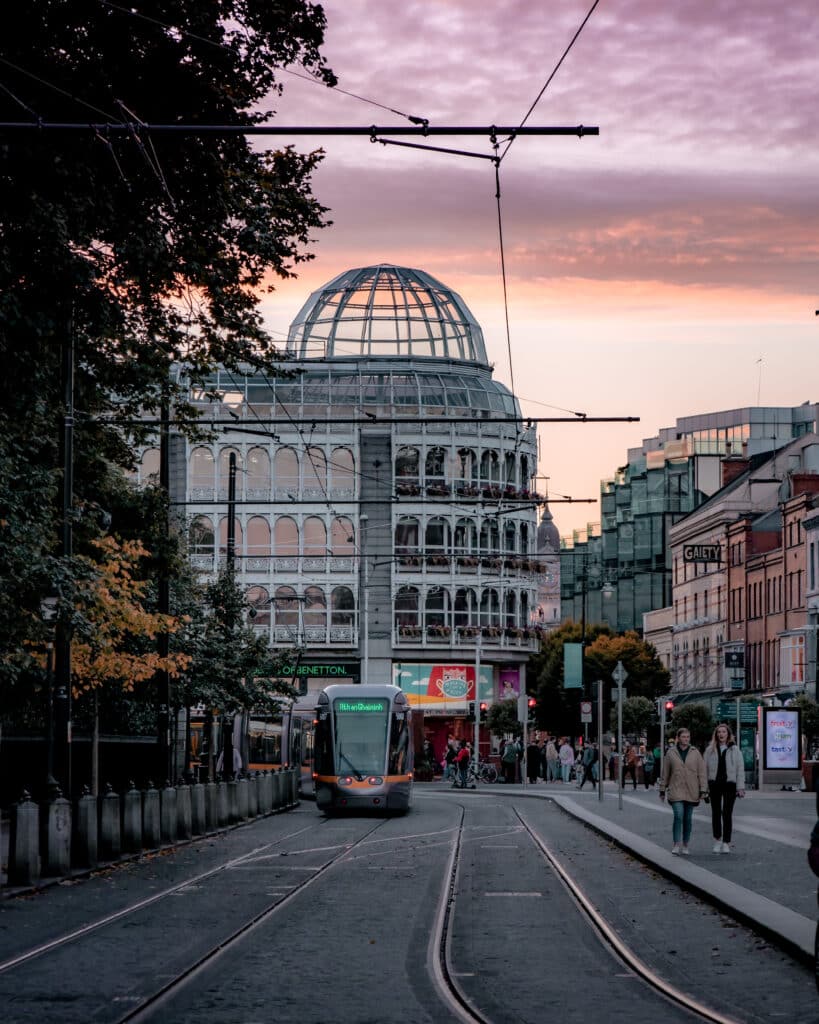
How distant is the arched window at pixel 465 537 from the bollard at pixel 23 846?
71.4 metres

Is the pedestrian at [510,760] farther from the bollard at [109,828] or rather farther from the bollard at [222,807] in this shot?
the bollard at [109,828]

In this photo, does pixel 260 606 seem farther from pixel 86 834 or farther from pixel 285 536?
pixel 86 834

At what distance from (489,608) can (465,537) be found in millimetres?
3544

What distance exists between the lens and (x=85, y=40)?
23.7 meters

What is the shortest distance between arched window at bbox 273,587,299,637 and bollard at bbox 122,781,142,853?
Answer: 6281 centimetres

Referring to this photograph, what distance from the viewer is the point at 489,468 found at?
312ft

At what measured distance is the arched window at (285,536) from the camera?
91688mm

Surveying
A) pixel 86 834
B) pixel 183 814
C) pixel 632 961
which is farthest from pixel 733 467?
pixel 632 961

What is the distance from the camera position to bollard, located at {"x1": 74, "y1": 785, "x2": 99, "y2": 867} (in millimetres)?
24891

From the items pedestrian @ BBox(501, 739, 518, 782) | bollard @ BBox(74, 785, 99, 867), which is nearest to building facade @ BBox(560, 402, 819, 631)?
pedestrian @ BBox(501, 739, 518, 782)

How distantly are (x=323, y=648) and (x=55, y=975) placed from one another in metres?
77.5

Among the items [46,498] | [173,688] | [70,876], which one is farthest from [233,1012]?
[173,688]

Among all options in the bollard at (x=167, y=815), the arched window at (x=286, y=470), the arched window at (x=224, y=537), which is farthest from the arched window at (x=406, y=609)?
the bollard at (x=167, y=815)

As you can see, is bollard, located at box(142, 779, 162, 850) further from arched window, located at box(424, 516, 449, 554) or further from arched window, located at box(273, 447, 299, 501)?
arched window, located at box(273, 447, 299, 501)
